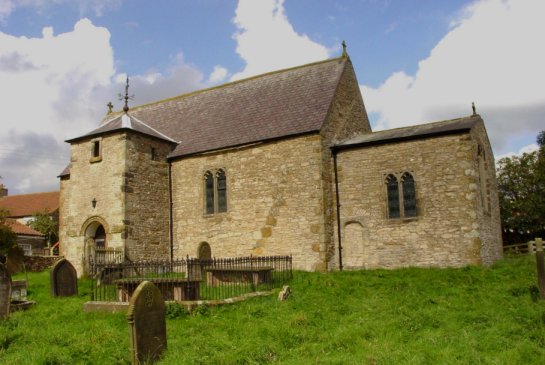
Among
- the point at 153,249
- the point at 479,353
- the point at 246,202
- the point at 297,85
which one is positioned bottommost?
the point at 479,353

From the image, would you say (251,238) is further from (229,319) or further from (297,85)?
(229,319)

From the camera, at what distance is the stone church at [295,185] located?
742 inches

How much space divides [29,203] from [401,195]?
4641 cm

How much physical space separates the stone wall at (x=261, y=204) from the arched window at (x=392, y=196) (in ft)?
9.25

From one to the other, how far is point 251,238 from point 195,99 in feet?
35.4

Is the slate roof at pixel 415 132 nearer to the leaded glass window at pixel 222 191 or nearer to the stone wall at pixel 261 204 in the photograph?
the stone wall at pixel 261 204

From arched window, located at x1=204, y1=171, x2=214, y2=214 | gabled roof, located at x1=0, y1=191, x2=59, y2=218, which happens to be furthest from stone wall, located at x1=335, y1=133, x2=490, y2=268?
gabled roof, located at x1=0, y1=191, x2=59, y2=218

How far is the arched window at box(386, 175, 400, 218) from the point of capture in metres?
19.6

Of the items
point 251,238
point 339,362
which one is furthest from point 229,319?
point 251,238

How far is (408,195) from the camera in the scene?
19.4 meters

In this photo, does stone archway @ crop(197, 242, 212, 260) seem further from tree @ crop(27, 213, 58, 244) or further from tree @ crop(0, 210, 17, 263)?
tree @ crop(27, 213, 58, 244)

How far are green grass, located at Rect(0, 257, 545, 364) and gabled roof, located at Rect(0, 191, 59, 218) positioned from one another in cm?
4026

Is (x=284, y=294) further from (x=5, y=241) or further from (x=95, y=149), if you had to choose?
(x=95, y=149)

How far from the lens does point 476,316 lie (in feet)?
33.2
